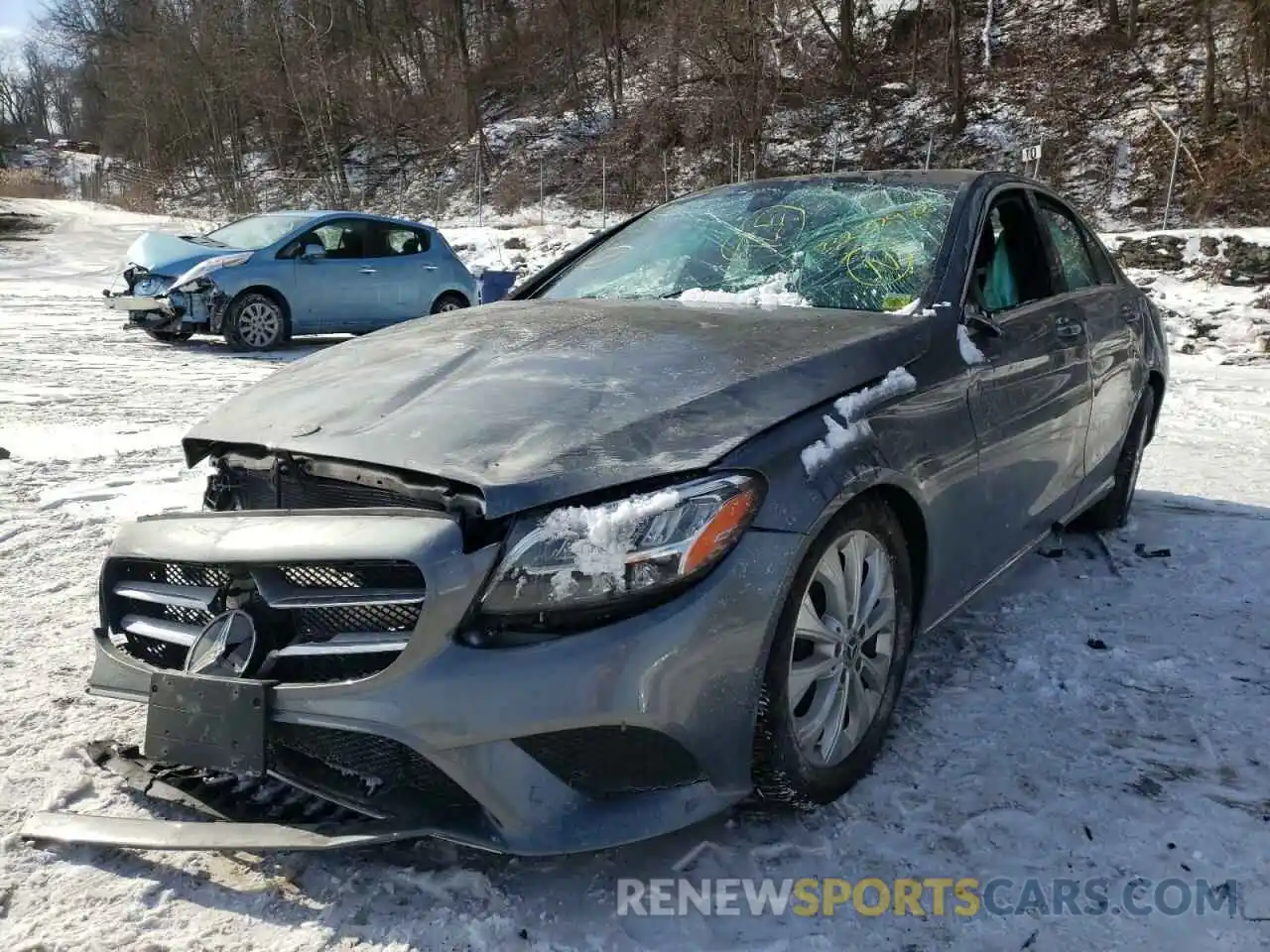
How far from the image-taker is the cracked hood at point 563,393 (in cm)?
196

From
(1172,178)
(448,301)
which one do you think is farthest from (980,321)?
(1172,178)

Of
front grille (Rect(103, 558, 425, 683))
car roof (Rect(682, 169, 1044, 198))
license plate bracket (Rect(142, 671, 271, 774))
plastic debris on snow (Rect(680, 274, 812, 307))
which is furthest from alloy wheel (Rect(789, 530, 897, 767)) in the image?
car roof (Rect(682, 169, 1044, 198))

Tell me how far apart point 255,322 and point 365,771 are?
9106 millimetres

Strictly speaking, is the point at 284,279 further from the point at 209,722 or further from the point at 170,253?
the point at 209,722

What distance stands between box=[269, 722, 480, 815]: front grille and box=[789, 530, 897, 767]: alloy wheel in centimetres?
75

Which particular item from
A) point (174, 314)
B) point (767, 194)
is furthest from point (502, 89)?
point (767, 194)

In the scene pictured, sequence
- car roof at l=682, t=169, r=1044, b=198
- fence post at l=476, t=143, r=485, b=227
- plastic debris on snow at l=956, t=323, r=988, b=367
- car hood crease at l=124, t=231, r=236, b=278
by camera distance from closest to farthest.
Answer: plastic debris on snow at l=956, t=323, r=988, b=367 < car roof at l=682, t=169, r=1044, b=198 < car hood crease at l=124, t=231, r=236, b=278 < fence post at l=476, t=143, r=485, b=227

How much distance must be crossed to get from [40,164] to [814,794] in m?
63.3

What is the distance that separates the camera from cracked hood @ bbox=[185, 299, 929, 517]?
196 centimetres

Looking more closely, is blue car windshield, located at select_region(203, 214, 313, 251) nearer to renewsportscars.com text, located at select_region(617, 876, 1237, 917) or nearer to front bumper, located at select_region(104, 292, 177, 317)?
front bumper, located at select_region(104, 292, 177, 317)

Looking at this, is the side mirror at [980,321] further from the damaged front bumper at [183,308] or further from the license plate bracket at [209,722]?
the damaged front bumper at [183,308]

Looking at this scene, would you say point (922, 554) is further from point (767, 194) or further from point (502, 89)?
point (502, 89)

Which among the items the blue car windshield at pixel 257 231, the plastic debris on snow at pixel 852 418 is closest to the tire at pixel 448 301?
the blue car windshield at pixel 257 231

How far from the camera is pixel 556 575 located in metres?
1.81
